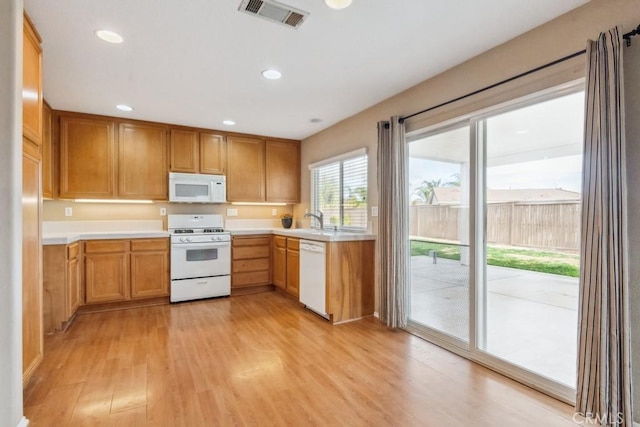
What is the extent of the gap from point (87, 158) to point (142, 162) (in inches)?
24.1

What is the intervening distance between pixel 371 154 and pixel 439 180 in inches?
38.4

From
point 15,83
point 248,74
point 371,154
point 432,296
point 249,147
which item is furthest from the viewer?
point 249,147

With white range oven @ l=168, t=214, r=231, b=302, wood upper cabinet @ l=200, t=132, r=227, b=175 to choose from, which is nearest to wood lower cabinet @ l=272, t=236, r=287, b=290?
white range oven @ l=168, t=214, r=231, b=302

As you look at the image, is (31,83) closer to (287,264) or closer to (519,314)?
(287,264)

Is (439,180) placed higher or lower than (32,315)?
higher

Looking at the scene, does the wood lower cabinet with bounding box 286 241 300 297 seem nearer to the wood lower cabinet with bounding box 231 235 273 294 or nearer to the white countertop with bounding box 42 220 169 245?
the wood lower cabinet with bounding box 231 235 273 294

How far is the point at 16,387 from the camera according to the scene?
5.61 ft

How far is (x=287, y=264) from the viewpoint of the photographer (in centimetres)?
450

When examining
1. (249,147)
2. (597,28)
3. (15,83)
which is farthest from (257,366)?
(249,147)

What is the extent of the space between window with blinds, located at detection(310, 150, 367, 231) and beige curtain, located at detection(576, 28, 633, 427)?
92.2 inches

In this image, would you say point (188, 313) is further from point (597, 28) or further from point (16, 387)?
point (597, 28)

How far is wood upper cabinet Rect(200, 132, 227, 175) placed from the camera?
15.6ft

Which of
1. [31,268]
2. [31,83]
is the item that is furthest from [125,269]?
[31,83]

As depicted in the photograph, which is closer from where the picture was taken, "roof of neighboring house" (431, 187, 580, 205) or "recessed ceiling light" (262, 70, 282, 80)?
"roof of neighboring house" (431, 187, 580, 205)
